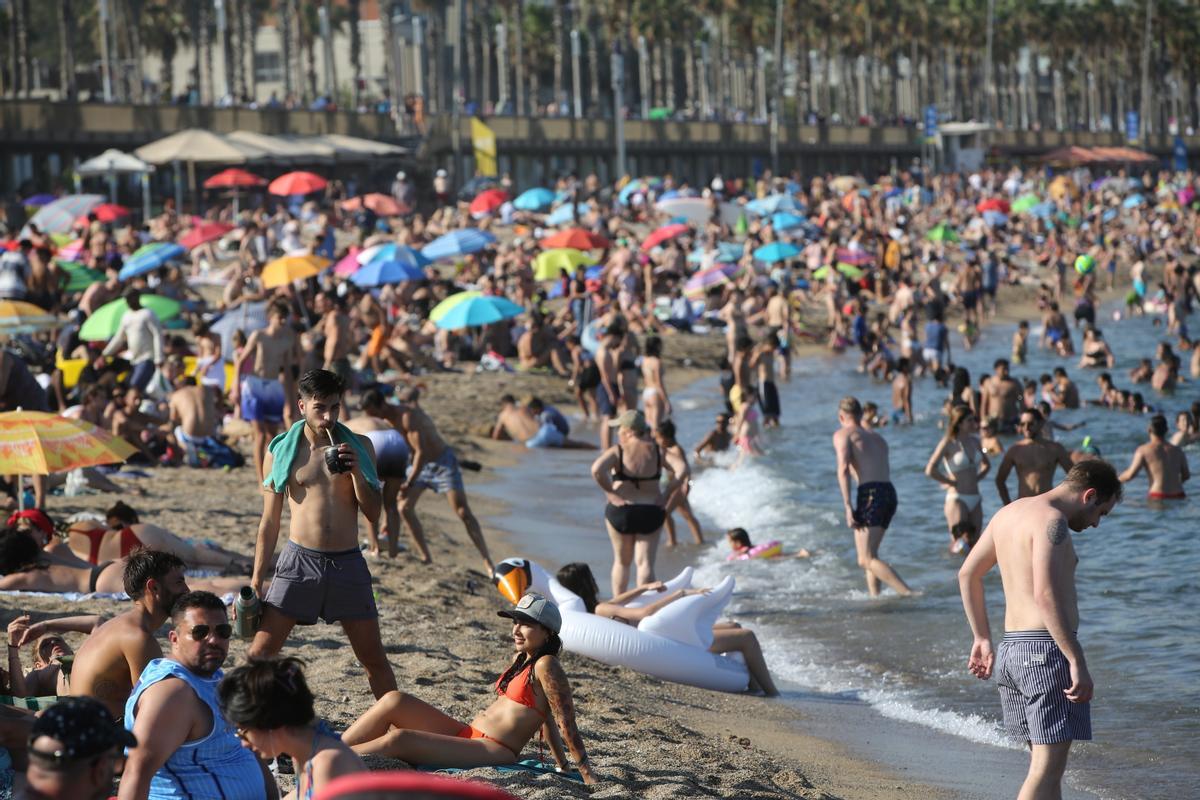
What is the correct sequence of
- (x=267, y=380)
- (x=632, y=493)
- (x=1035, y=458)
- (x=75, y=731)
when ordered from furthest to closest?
(x=267, y=380)
(x=1035, y=458)
(x=632, y=493)
(x=75, y=731)

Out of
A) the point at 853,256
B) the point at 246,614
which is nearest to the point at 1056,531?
the point at 246,614

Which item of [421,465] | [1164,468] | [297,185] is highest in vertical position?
[297,185]

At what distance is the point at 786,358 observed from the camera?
2536cm

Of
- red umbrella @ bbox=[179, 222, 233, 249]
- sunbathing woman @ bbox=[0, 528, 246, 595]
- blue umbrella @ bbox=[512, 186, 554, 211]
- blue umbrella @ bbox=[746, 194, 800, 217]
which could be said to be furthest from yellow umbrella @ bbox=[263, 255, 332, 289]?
blue umbrella @ bbox=[746, 194, 800, 217]

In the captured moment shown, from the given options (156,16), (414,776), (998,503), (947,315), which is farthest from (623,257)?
(156,16)

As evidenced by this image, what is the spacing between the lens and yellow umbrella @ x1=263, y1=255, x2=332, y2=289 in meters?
18.2

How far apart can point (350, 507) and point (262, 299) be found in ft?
38.6

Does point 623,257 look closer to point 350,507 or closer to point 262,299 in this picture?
point 262,299

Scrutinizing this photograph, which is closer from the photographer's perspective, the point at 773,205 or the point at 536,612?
the point at 536,612

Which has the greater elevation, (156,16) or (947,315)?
(156,16)

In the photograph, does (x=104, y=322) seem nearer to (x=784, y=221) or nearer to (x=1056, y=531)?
(x=1056, y=531)

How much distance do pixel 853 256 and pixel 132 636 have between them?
96.7ft

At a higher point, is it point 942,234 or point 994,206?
point 994,206

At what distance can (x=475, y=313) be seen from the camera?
19.9 metres
